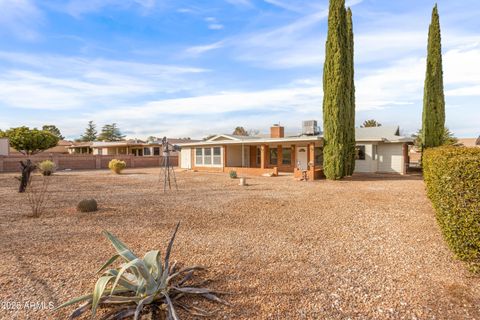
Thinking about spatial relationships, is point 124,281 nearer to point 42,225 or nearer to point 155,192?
point 42,225

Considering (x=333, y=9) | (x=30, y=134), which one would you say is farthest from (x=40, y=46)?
(x=30, y=134)

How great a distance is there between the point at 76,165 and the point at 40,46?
22.3 meters

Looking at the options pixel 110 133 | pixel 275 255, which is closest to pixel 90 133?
pixel 110 133

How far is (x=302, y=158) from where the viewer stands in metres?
23.7

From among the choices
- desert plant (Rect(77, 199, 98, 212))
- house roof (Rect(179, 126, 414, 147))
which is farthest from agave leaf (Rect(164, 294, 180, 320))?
house roof (Rect(179, 126, 414, 147))

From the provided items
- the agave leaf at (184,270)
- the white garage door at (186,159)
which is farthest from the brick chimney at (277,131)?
the agave leaf at (184,270)

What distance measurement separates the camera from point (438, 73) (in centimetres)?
1930

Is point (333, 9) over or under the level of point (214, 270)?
over

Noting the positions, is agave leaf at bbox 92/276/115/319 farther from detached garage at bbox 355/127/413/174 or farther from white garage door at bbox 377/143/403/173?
white garage door at bbox 377/143/403/173

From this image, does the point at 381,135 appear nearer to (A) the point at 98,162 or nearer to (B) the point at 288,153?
(B) the point at 288,153

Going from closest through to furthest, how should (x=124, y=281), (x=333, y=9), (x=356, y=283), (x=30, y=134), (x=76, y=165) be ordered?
(x=124, y=281), (x=356, y=283), (x=333, y=9), (x=76, y=165), (x=30, y=134)

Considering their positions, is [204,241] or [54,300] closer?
[54,300]

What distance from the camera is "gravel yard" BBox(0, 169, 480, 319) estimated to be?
11.6ft

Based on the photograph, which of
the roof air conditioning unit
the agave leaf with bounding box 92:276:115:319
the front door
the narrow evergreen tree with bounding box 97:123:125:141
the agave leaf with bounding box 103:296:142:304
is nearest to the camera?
the agave leaf with bounding box 92:276:115:319
